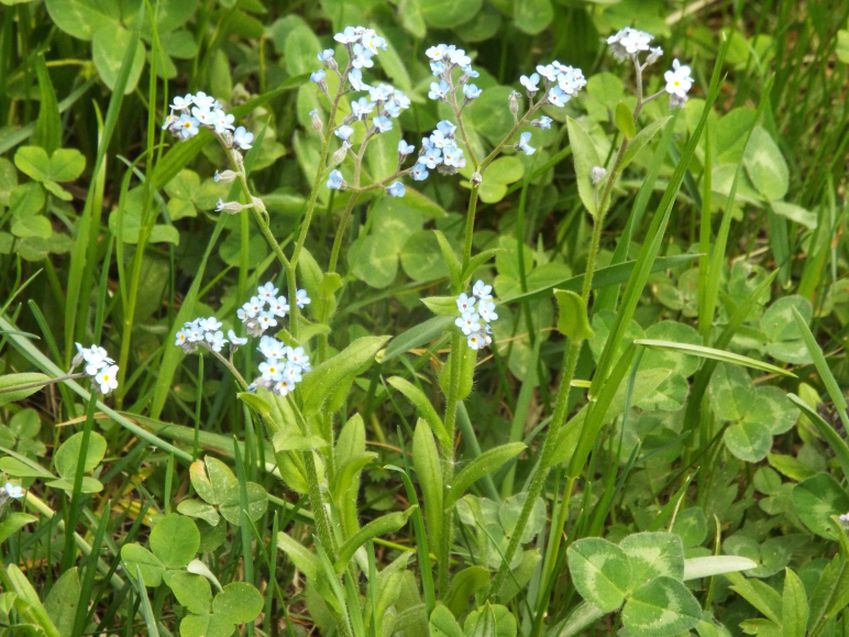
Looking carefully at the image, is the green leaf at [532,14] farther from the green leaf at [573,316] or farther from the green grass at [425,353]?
the green leaf at [573,316]

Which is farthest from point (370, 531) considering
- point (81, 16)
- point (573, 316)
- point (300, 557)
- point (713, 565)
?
point (81, 16)

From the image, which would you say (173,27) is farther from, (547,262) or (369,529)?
(369,529)

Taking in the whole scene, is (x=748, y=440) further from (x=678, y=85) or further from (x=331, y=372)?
(x=331, y=372)

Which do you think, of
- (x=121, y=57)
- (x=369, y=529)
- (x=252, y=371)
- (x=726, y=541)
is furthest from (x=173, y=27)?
(x=726, y=541)

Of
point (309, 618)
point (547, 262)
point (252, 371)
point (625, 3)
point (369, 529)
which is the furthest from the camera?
point (625, 3)

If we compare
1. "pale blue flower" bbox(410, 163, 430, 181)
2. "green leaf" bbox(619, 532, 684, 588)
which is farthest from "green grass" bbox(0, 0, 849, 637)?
"pale blue flower" bbox(410, 163, 430, 181)

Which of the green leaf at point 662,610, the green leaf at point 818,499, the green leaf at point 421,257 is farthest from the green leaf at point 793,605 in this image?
the green leaf at point 421,257
